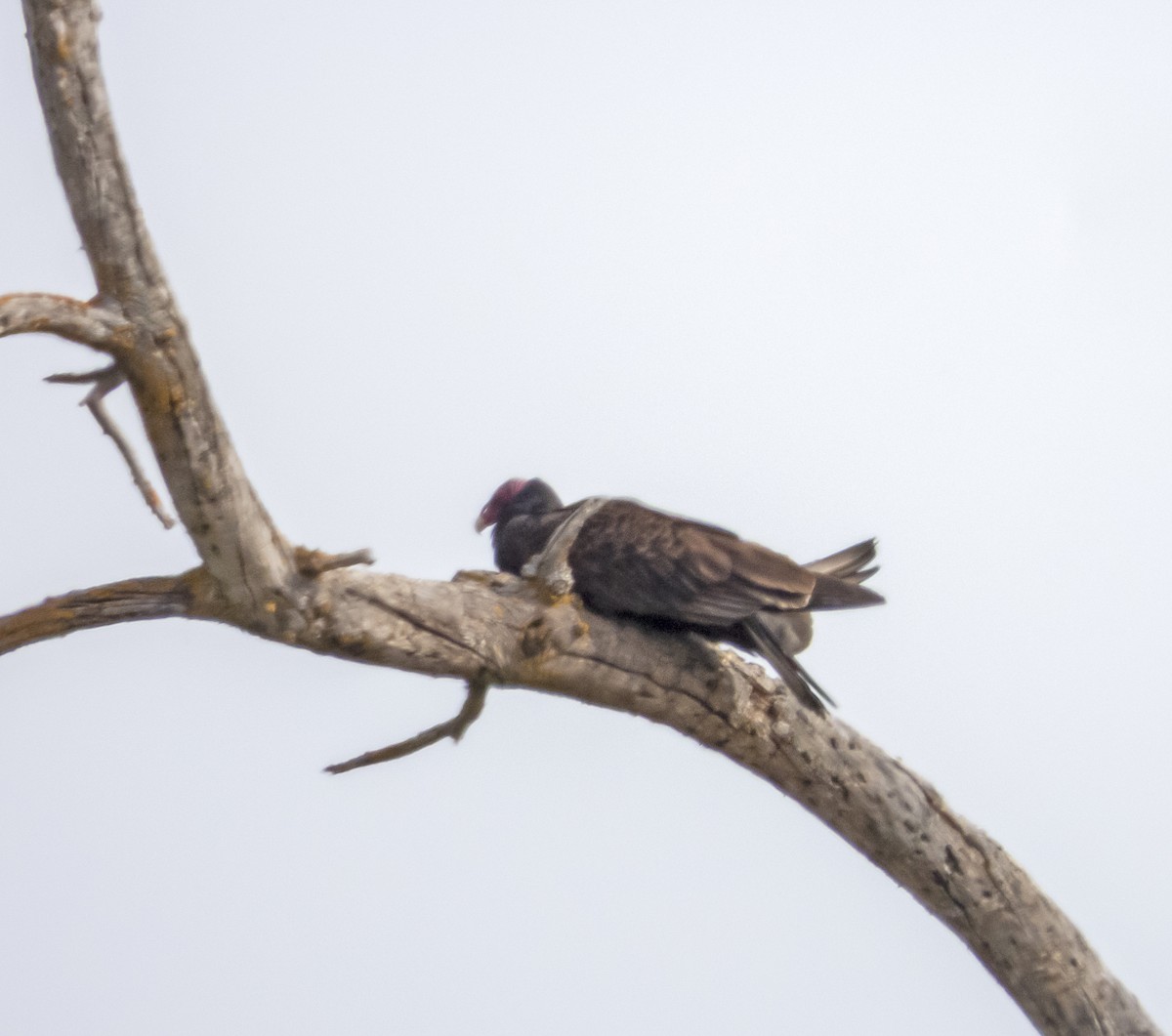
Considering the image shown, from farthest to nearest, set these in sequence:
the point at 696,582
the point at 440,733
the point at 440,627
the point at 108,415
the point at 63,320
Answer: the point at 696,582 < the point at 440,733 < the point at 440,627 < the point at 108,415 < the point at 63,320

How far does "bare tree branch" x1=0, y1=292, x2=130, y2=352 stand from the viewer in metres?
1.79

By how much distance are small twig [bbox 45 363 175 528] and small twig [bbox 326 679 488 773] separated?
0.63 meters

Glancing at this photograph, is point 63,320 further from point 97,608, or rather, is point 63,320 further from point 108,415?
point 97,608

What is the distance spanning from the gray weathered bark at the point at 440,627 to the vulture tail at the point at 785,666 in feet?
0.38

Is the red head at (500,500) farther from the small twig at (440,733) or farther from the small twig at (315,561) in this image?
the small twig at (315,561)

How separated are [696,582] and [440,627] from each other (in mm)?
676

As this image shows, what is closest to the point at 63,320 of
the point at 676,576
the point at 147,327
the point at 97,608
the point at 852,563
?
the point at 147,327

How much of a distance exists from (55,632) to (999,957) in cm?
230

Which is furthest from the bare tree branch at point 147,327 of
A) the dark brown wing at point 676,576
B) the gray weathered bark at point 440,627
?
the dark brown wing at point 676,576

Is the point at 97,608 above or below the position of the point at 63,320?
below

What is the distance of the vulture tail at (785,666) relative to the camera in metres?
2.84

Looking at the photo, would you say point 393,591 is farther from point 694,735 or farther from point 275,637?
point 694,735

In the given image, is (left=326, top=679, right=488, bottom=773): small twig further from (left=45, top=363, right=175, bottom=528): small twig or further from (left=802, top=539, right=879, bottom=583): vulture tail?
(left=802, top=539, right=879, bottom=583): vulture tail

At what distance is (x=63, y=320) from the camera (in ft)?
6.08
